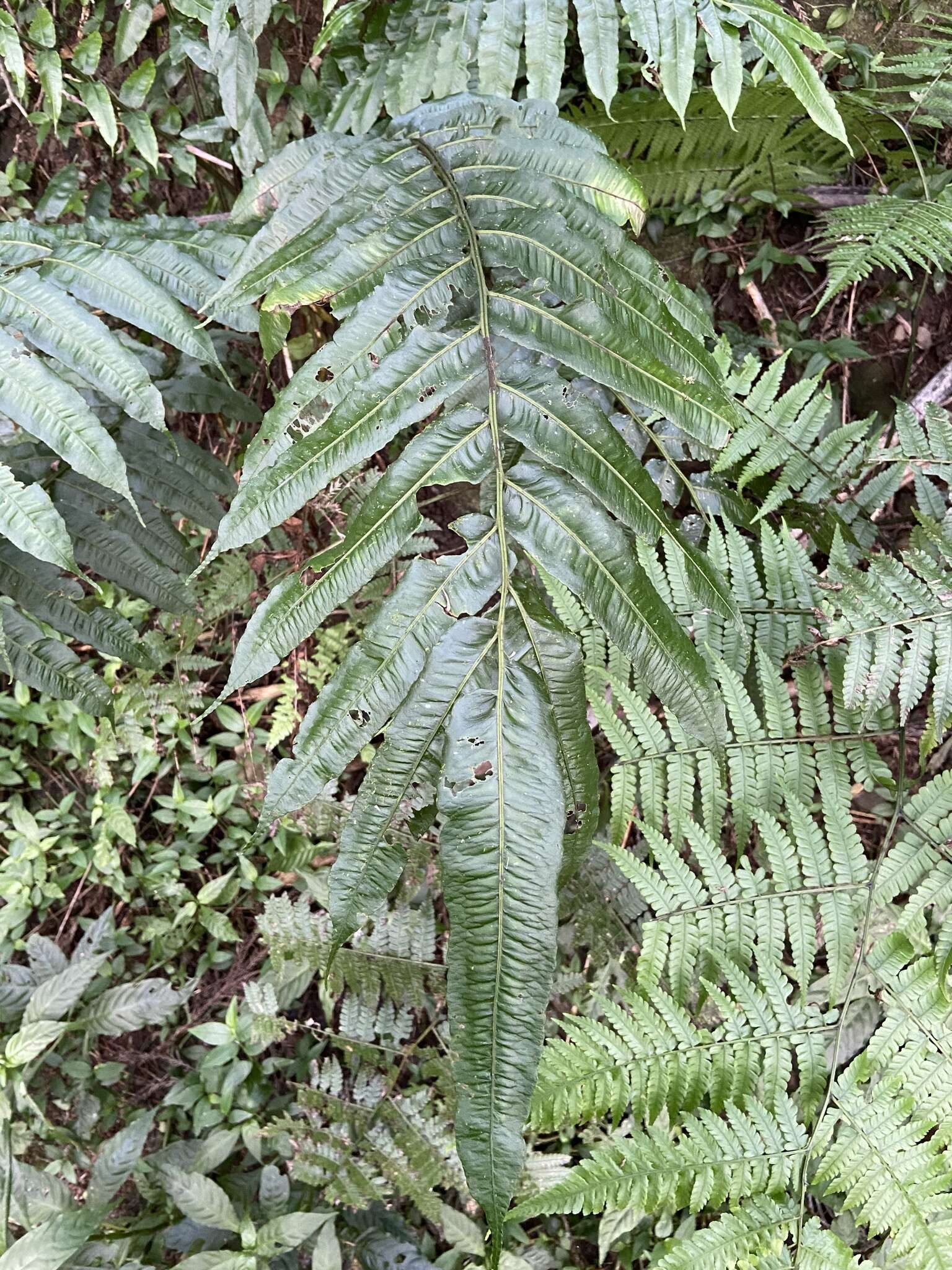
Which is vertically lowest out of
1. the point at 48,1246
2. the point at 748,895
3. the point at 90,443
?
the point at 48,1246

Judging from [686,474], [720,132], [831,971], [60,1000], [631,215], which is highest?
[720,132]

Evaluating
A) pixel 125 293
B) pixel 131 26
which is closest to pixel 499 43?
pixel 125 293

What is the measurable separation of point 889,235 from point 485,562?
1.35 m

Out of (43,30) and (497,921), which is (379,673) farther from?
(43,30)

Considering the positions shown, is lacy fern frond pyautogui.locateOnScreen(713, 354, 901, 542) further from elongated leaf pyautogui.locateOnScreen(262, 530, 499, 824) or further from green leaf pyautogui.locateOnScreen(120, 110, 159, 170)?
green leaf pyautogui.locateOnScreen(120, 110, 159, 170)

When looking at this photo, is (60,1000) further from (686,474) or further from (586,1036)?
(686,474)

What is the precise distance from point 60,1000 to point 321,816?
83cm

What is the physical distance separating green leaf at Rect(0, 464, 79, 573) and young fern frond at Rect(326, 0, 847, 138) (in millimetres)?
797

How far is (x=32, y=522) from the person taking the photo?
112 centimetres

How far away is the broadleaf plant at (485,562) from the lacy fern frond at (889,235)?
2.87 ft

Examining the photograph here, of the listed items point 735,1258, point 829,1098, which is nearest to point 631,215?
point 829,1098

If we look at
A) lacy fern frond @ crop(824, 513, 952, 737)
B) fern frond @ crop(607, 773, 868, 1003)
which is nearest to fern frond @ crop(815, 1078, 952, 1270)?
fern frond @ crop(607, 773, 868, 1003)

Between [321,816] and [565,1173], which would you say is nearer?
[565,1173]

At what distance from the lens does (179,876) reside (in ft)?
8.05
